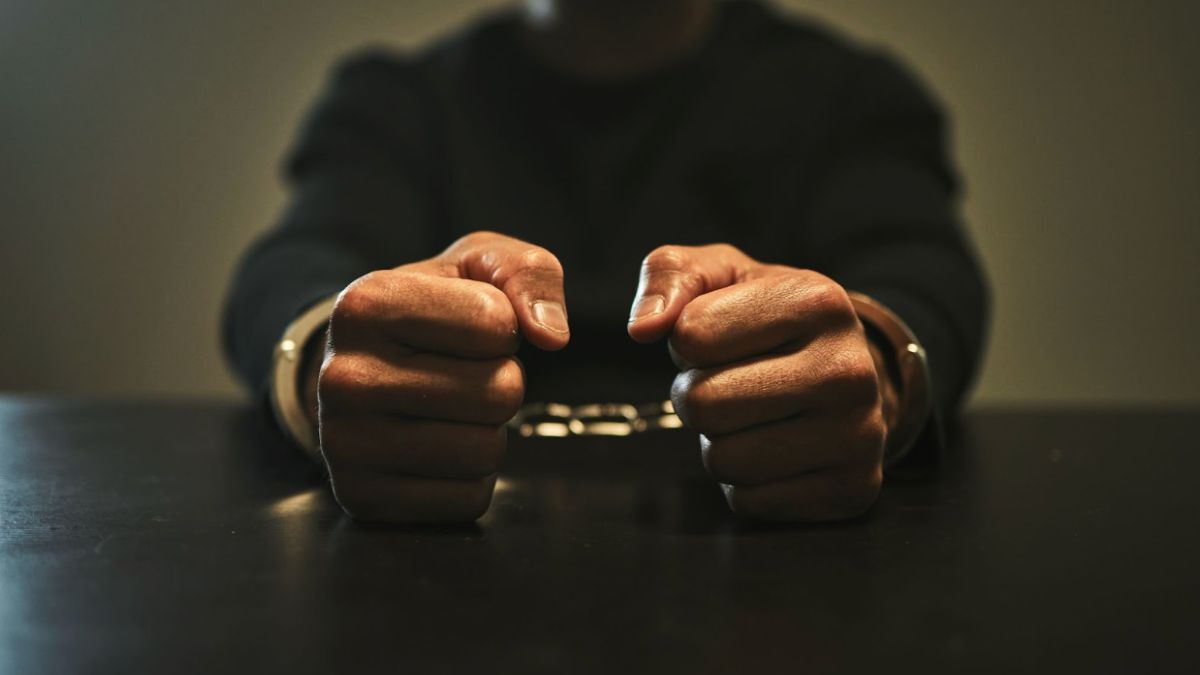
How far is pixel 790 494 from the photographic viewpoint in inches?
21.5

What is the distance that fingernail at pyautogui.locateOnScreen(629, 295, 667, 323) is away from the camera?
54cm

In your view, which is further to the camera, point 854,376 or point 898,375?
point 898,375

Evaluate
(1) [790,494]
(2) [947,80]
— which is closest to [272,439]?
(1) [790,494]

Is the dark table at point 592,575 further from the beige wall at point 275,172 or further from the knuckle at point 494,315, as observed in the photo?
the beige wall at point 275,172

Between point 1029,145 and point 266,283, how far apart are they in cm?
166

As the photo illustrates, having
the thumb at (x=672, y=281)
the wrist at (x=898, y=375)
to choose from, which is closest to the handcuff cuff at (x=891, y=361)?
the wrist at (x=898, y=375)

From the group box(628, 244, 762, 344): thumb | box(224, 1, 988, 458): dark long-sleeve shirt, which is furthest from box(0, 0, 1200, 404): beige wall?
box(628, 244, 762, 344): thumb

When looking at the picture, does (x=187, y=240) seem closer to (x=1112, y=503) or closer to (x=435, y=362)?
(x=435, y=362)

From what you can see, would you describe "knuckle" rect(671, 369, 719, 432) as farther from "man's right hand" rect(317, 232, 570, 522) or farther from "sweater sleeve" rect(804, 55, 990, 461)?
"sweater sleeve" rect(804, 55, 990, 461)

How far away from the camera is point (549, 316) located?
0.53 m

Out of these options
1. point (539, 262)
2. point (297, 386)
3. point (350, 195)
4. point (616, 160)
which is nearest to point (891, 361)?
point (539, 262)

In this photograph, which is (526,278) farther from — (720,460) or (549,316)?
(720,460)

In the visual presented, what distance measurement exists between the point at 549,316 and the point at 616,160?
0.79m

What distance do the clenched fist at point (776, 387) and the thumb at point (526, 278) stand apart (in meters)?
0.04
